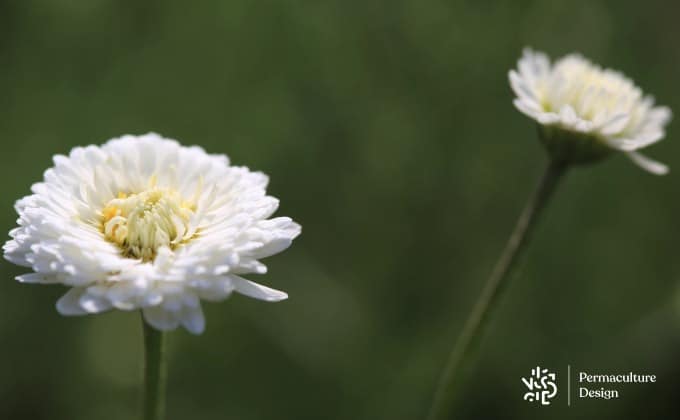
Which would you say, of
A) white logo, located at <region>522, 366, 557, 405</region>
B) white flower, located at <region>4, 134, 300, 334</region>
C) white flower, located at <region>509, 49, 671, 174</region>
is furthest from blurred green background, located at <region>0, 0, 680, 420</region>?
white flower, located at <region>4, 134, 300, 334</region>

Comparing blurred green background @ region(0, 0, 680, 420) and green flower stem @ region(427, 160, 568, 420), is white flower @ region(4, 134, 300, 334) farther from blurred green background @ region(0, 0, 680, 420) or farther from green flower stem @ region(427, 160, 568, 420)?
blurred green background @ region(0, 0, 680, 420)

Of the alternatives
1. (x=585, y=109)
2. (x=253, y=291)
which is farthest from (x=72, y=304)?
(x=585, y=109)

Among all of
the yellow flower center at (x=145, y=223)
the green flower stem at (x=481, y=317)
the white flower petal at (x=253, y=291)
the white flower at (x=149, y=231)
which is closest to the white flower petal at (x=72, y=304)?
the white flower at (x=149, y=231)

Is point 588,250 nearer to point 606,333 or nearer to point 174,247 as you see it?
point 606,333

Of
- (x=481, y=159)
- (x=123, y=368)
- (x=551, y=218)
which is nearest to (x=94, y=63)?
(x=123, y=368)

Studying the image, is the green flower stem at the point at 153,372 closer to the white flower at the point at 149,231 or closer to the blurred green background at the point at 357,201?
the white flower at the point at 149,231
